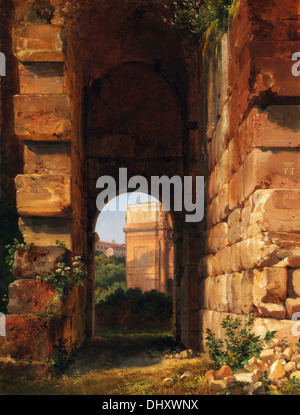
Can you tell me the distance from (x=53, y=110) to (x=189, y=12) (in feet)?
7.45

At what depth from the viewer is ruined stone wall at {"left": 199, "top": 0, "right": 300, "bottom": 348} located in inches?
164

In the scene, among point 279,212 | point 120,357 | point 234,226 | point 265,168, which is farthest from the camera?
point 120,357

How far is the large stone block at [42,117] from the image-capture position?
A: 662 cm

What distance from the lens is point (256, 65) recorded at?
4.47m

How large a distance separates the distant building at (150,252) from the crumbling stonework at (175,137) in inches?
576

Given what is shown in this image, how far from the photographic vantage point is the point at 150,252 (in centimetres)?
2620

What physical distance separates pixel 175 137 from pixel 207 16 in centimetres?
518

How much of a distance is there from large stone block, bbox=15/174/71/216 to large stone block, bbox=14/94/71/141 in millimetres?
569

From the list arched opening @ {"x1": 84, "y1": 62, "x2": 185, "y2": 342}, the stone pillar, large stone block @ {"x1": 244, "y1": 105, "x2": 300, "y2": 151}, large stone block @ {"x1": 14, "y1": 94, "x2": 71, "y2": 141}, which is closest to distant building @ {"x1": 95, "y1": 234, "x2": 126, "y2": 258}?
arched opening @ {"x1": 84, "y1": 62, "x2": 185, "y2": 342}

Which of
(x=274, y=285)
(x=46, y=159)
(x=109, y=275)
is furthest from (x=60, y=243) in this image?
(x=109, y=275)

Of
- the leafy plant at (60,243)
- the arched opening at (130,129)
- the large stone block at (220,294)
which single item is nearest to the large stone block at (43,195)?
the leafy plant at (60,243)

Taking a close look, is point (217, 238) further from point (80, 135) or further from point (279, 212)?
point (80, 135)

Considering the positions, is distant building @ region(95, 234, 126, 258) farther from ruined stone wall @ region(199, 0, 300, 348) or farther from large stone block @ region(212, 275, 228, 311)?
ruined stone wall @ region(199, 0, 300, 348)
